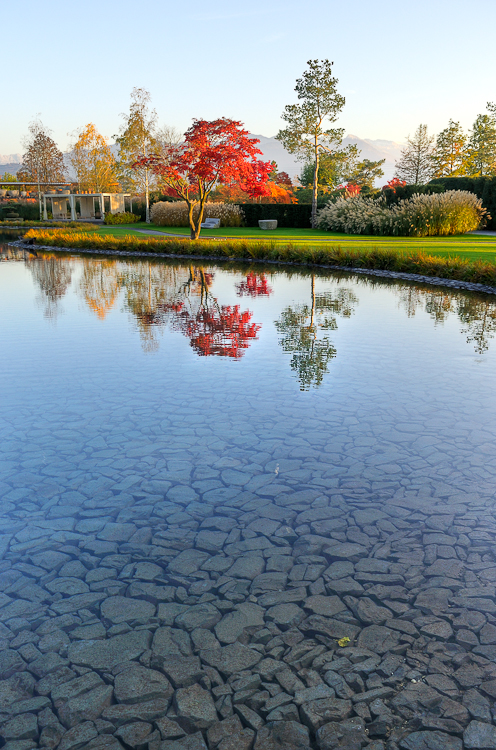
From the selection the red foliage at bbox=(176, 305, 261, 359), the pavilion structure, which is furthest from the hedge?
the pavilion structure

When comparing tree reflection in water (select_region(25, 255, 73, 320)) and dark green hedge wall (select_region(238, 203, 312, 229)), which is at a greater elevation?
dark green hedge wall (select_region(238, 203, 312, 229))

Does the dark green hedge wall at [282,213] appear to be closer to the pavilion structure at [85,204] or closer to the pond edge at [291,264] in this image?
the pond edge at [291,264]

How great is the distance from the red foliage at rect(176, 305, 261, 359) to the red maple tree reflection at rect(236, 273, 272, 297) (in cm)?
178

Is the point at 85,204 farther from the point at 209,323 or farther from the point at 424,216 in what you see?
the point at 209,323

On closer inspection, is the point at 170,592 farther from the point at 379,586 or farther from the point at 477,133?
the point at 477,133

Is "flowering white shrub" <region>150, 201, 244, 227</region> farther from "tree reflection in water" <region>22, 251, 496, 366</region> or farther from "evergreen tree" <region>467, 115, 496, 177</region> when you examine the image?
"evergreen tree" <region>467, 115, 496, 177</region>

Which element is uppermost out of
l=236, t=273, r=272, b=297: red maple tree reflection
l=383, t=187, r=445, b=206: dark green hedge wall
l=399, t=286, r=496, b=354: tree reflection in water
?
l=383, t=187, r=445, b=206: dark green hedge wall

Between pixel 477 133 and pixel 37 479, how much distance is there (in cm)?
5094

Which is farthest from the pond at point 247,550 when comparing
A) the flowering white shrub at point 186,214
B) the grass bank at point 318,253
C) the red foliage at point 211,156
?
the flowering white shrub at point 186,214

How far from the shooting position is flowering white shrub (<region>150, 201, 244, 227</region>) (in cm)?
3278

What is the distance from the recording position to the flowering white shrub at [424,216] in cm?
2333

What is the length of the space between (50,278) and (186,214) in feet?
62.1

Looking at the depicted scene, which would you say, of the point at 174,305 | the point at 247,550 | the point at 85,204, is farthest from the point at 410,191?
the point at 85,204

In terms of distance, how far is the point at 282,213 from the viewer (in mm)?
33344
